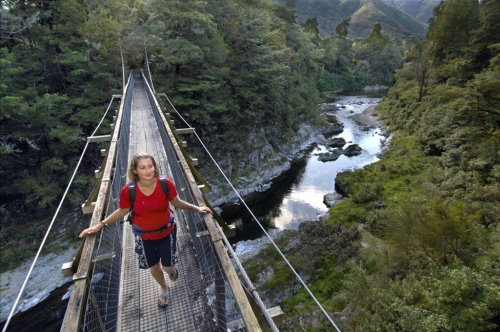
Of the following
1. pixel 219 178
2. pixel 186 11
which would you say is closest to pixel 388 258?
pixel 219 178

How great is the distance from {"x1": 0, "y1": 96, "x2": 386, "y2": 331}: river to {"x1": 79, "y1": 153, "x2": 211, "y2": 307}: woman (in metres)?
8.05

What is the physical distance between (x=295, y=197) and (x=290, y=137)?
6.69 metres

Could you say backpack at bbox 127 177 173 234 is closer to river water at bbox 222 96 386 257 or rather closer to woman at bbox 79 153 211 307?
woman at bbox 79 153 211 307

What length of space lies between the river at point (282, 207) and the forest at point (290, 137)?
144 centimetres

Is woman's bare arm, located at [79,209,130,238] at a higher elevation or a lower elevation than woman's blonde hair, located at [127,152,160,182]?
lower

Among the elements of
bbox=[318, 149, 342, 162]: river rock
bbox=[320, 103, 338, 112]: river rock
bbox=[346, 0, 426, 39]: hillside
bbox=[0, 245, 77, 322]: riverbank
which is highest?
bbox=[346, 0, 426, 39]: hillside

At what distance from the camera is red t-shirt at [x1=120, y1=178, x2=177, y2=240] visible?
215cm

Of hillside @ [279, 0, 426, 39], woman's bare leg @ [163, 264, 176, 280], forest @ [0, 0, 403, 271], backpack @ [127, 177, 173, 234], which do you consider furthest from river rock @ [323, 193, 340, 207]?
hillside @ [279, 0, 426, 39]

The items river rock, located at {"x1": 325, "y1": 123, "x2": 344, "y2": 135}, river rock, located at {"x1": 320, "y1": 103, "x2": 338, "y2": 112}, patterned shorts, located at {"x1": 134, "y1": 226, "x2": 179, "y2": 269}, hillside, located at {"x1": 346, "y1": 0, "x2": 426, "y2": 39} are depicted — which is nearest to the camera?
patterned shorts, located at {"x1": 134, "y1": 226, "x2": 179, "y2": 269}

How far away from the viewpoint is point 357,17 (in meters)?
132

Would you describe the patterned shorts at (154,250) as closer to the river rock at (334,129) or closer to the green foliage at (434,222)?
the green foliage at (434,222)

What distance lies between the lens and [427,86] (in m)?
21.0

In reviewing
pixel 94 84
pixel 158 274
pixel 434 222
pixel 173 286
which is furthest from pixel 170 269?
pixel 94 84

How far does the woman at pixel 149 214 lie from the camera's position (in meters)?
2.12
